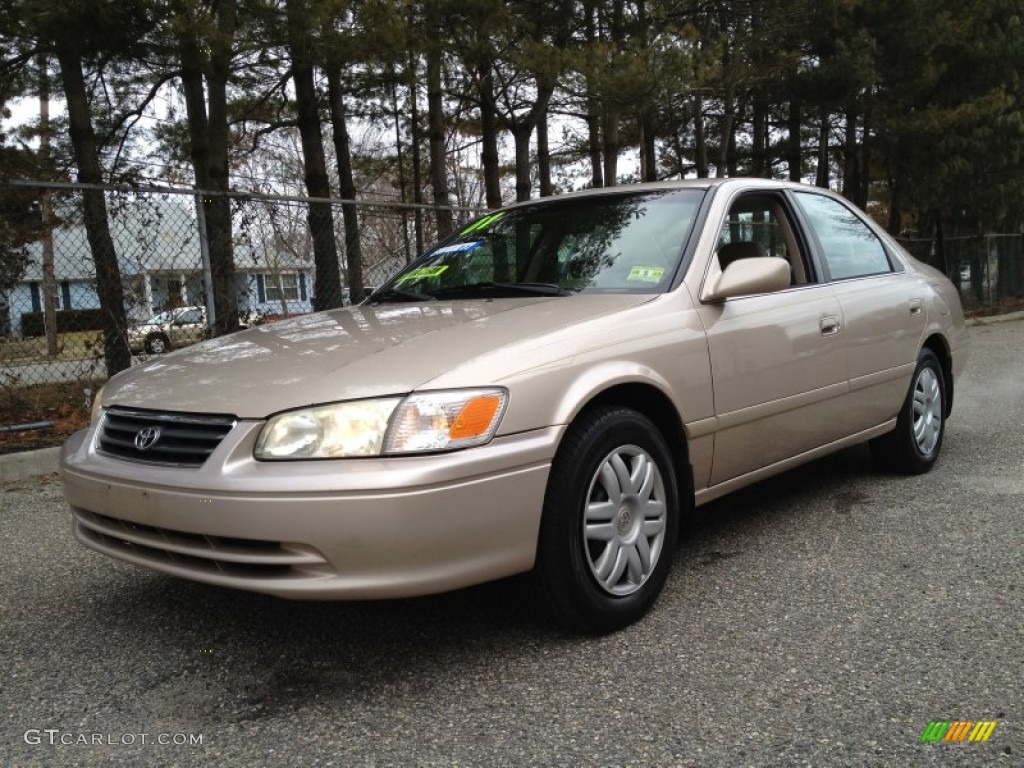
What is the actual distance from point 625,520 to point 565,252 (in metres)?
1.31

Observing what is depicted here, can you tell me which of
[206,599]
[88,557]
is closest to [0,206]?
[88,557]

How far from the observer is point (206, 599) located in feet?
10.9

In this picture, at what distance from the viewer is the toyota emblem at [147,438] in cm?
270

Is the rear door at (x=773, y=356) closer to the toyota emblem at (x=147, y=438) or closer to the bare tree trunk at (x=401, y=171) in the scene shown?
the toyota emblem at (x=147, y=438)

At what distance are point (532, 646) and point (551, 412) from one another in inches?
29.9

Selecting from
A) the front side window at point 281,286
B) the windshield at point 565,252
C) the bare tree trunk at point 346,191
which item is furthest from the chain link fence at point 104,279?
the windshield at point 565,252

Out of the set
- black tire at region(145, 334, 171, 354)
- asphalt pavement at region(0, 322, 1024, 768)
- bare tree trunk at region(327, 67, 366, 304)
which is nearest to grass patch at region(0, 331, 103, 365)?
black tire at region(145, 334, 171, 354)

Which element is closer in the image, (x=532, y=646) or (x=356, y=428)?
(x=356, y=428)

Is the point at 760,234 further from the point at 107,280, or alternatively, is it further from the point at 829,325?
the point at 107,280

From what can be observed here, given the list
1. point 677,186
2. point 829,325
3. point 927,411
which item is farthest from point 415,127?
point 829,325

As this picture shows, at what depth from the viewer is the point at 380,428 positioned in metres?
2.46

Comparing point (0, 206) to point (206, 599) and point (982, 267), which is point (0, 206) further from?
point (982, 267)

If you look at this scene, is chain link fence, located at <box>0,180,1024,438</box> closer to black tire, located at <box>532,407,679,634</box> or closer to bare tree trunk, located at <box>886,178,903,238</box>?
black tire, located at <box>532,407,679,634</box>

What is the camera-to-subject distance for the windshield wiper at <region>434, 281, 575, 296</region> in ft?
11.4
